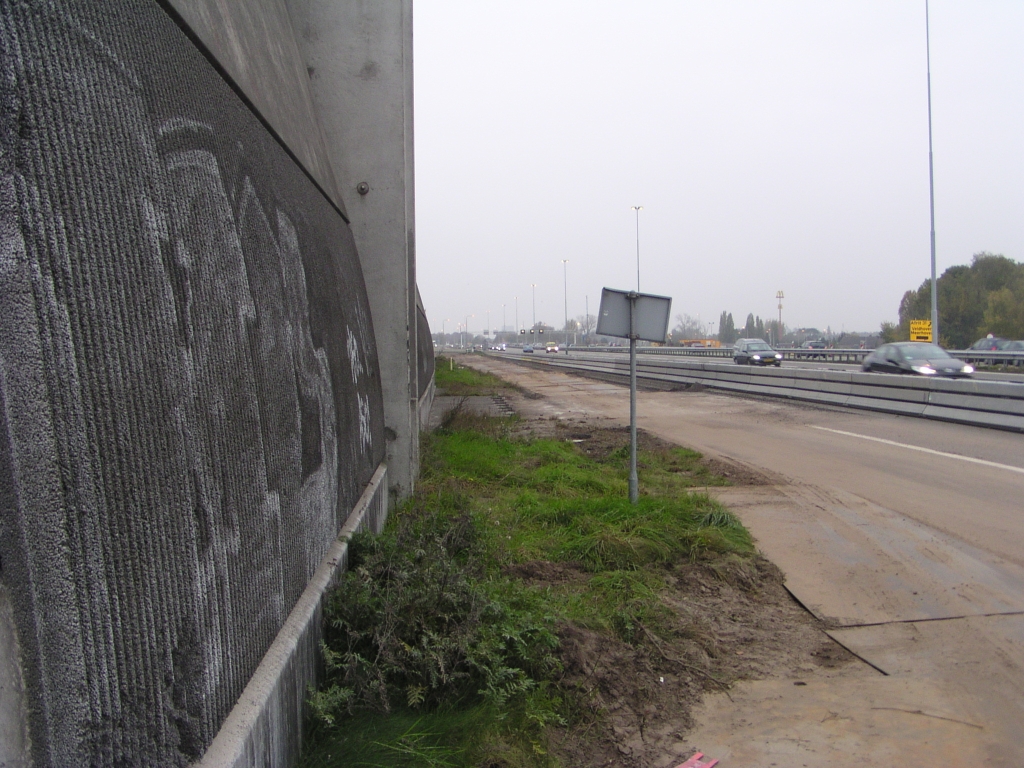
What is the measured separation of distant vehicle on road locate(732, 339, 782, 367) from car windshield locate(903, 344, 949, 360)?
18.2 m

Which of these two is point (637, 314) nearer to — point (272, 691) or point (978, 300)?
point (272, 691)

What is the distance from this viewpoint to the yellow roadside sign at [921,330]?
3709 centimetres

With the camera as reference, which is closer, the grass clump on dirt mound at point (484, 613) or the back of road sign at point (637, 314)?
the grass clump on dirt mound at point (484, 613)

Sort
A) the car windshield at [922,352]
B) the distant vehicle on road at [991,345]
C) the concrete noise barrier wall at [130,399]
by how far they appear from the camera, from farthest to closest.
Answer: the distant vehicle on road at [991,345] → the car windshield at [922,352] → the concrete noise barrier wall at [130,399]

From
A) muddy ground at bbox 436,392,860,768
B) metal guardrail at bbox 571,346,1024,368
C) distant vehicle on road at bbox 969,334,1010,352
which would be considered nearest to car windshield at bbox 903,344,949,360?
metal guardrail at bbox 571,346,1024,368

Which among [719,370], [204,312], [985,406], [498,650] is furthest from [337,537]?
[719,370]

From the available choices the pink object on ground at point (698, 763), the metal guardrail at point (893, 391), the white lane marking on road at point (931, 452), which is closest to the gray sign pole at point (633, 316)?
the pink object on ground at point (698, 763)

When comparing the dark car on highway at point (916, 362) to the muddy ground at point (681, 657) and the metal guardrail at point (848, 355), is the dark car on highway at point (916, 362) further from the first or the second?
the muddy ground at point (681, 657)

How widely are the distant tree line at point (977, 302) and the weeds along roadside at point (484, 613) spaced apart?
62094 millimetres

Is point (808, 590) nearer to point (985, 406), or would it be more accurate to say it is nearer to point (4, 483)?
point (4, 483)

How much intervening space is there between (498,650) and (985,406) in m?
14.0

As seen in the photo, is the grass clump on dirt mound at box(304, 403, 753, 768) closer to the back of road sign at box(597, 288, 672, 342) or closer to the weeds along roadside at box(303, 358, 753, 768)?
the weeds along roadside at box(303, 358, 753, 768)

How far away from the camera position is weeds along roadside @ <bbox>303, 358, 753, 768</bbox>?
337 centimetres

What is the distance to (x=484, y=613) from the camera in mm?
4246
